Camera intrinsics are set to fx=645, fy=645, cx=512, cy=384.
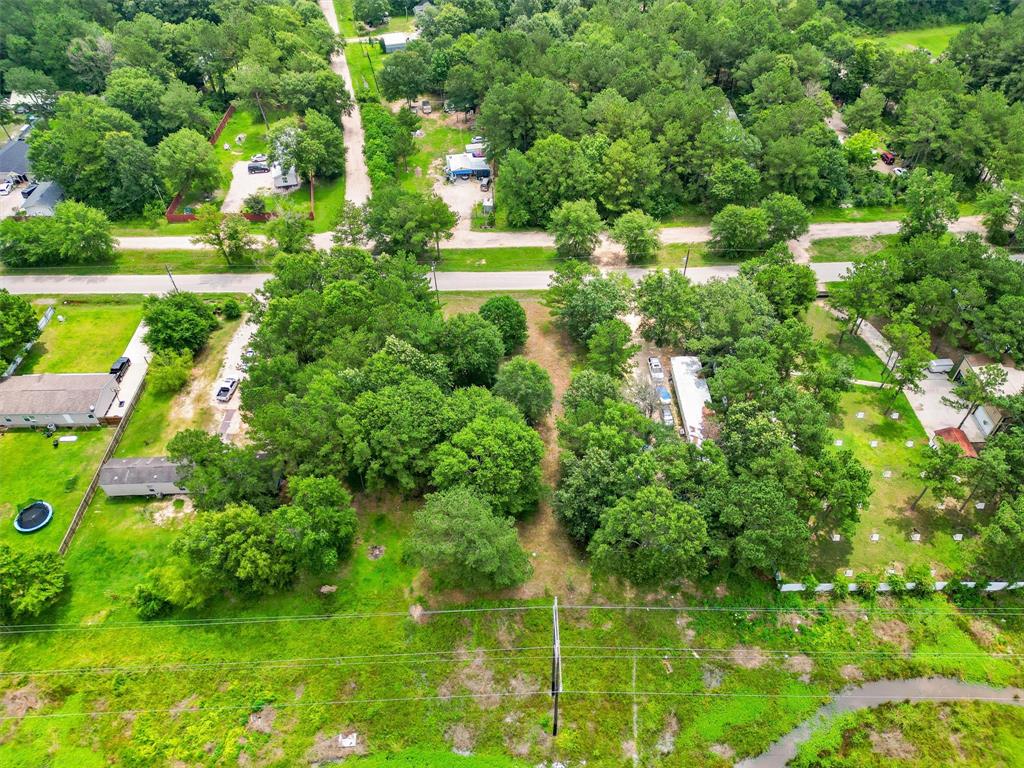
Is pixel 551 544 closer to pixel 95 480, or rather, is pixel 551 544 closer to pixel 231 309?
pixel 95 480

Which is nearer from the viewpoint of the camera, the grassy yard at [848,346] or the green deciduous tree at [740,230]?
the grassy yard at [848,346]

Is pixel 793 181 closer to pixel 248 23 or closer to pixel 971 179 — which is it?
pixel 971 179

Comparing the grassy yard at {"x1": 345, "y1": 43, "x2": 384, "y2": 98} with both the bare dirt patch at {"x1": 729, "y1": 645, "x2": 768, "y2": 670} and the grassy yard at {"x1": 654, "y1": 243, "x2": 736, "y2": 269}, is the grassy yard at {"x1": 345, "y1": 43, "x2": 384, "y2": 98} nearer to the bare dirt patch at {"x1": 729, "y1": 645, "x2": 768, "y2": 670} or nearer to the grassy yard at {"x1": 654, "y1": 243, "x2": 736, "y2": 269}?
the grassy yard at {"x1": 654, "y1": 243, "x2": 736, "y2": 269}

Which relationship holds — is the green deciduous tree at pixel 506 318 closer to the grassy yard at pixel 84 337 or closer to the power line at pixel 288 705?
the power line at pixel 288 705

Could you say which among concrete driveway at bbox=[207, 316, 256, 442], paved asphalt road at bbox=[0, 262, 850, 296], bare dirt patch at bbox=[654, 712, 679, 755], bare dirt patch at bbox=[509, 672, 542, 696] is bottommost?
bare dirt patch at bbox=[654, 712, 679, 755]

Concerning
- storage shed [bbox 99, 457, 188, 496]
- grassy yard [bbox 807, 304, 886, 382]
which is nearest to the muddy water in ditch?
grassy yard [bbox 807, 304, 886, 382]

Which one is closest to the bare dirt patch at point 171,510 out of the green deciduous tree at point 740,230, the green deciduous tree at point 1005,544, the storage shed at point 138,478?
the storage shed at point 138,478
